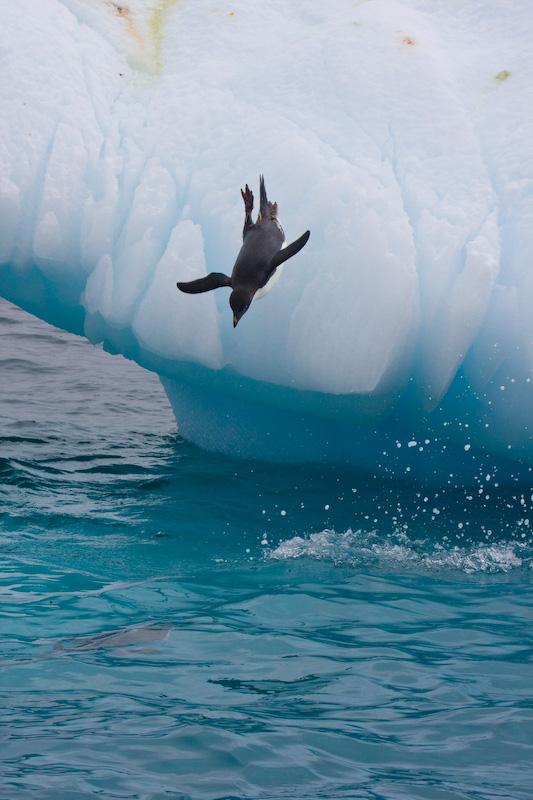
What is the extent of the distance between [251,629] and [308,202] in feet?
6.13

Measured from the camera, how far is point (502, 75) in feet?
13.9

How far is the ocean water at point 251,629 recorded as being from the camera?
6.54 feet

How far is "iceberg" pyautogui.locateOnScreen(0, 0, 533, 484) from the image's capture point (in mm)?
3816

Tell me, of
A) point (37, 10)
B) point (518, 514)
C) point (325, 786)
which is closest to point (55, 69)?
point (37, 10)

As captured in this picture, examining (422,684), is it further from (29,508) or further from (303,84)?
(303,84)

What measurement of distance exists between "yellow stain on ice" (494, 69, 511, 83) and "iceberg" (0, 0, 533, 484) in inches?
0.8

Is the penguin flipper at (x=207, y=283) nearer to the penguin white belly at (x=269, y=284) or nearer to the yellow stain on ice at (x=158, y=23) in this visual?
the penguin white belly at (x=269, y=284)

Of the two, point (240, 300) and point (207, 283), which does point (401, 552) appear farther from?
point (207, 283)

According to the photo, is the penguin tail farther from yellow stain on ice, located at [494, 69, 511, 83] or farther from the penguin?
yellow stain on ice, located at [494, 69, 511, 83]

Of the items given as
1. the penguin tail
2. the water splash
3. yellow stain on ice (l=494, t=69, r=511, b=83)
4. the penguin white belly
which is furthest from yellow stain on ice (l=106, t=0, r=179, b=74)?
the water splash

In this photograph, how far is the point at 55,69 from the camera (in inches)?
171

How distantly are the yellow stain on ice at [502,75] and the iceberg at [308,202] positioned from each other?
0.07ft

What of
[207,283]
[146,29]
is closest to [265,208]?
[207,283]

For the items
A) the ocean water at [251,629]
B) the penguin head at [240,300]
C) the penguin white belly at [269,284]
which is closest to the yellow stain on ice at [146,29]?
the penguin white belly at [269,284]
